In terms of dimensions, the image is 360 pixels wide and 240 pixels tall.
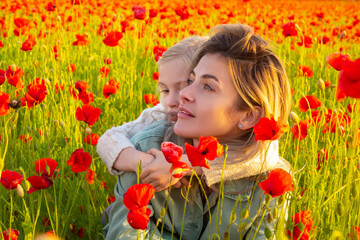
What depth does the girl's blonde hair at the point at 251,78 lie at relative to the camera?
1.47m

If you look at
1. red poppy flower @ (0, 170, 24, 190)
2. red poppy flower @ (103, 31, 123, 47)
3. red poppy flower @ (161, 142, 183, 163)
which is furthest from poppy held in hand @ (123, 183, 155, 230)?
red poppy flower @ (103, 31, 123, 47)

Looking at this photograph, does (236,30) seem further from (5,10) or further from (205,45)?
(5,10)

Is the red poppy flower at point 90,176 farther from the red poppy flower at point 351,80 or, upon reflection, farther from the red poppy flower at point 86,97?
the red poppy flower at point 351,80

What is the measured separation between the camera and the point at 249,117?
1499 mm

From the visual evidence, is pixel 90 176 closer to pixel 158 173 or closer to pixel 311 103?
pixel 158 173

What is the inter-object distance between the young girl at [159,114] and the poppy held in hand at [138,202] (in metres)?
0.51

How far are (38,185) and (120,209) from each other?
0.29 meters

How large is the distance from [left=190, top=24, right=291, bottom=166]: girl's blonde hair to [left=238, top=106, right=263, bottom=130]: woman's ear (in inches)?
0.6

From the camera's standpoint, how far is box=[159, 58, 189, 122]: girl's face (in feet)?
6.03

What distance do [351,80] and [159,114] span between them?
1.26 meters

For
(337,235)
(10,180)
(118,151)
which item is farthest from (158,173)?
(337,235)

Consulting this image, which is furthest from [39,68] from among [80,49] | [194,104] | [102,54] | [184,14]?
[194,104]

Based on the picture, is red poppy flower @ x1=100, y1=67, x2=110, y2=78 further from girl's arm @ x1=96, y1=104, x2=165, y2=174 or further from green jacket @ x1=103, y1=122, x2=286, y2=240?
green jacket @ x1=103, y1=122, x2=286, y2=240

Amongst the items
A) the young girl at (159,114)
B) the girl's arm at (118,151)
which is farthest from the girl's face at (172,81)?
the girl's arm at (118,151)
